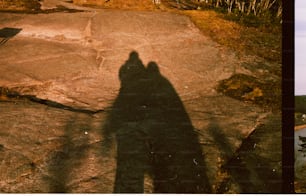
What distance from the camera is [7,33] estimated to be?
7.78m

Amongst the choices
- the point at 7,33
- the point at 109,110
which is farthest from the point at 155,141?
the point at 7,33

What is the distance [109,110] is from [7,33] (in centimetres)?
454

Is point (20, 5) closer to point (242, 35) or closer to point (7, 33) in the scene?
point (7, 33)

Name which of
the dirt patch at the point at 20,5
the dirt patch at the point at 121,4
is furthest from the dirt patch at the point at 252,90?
the dirt patch at the point at 20,5

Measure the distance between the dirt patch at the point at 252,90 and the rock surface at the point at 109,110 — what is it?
18 cm

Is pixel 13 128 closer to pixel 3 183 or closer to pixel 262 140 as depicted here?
pixel 3 183

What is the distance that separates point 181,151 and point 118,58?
3429 mm

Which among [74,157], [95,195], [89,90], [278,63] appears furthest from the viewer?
[278,63]

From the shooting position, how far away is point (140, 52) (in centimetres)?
695

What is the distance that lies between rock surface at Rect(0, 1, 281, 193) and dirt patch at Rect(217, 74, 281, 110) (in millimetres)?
178

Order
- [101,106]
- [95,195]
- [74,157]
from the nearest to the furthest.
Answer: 1. [95,195]
2. [74,157]
3. [101,106]

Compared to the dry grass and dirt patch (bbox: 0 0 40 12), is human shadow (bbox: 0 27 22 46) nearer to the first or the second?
dirt patch (bbox: 0 0 40 12)

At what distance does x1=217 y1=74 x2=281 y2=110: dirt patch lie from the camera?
5004 millimetres

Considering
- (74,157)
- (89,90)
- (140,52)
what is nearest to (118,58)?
(140,52)
